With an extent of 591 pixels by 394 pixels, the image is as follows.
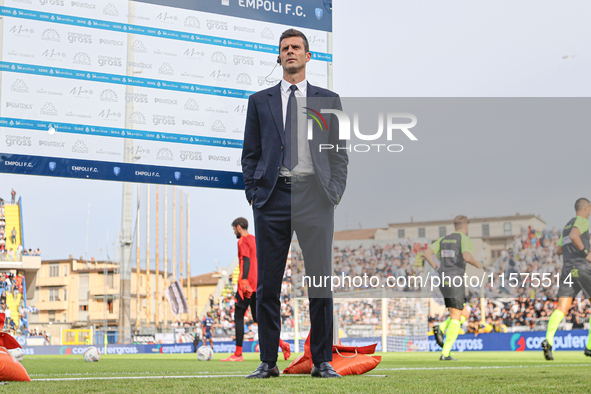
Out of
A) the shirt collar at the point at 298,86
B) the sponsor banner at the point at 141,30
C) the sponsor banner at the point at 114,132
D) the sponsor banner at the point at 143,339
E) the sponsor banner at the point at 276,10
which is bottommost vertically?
the sponsor banner at the point at 143,339

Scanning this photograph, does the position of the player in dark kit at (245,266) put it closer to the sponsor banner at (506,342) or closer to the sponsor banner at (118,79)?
the sponsor banner at (118,79)

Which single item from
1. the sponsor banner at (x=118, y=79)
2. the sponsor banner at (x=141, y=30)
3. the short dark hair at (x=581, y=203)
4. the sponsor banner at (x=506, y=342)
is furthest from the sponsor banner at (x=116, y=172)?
the sponsor banner at (x=506, y=342)

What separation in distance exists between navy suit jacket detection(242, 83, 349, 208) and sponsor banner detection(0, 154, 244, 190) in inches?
74.3

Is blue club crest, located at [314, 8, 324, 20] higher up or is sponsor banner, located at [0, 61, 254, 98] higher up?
→ blue club crest, located at [314, 8, 324, 20]

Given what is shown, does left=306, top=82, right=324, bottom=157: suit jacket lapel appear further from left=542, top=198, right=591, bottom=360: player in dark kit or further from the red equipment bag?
left=542, top=198, right=591, bottom=360: player in dark kit

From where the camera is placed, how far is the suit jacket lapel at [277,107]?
351cm

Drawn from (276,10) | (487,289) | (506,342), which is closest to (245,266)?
(276,10)

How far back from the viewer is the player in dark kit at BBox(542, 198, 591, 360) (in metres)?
5.93

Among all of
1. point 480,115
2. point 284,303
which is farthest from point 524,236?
point 284,303

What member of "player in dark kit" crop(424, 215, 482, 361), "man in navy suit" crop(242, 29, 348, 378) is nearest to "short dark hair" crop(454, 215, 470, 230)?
"player in dark kit" crop(424, 215, 482, 361)

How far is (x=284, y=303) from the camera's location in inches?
791

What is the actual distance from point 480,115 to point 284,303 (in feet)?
50.5

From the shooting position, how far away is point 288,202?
3.41 metres

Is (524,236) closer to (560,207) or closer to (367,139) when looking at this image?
(560,207)
